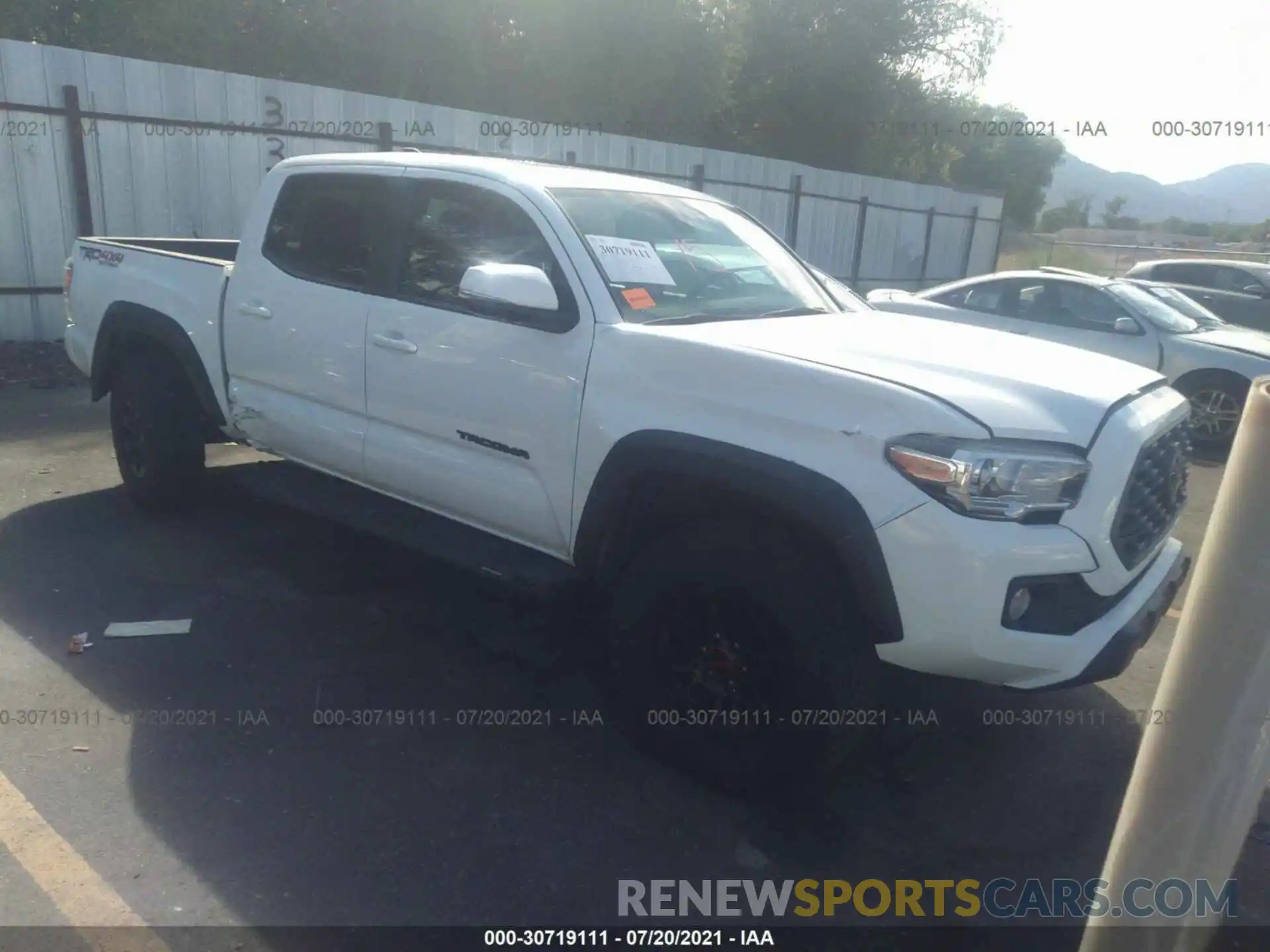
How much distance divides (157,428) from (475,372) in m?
2.45

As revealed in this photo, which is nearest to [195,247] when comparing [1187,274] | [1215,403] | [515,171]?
[515,171]

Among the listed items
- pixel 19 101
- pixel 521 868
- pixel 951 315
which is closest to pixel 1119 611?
pixel 521 868

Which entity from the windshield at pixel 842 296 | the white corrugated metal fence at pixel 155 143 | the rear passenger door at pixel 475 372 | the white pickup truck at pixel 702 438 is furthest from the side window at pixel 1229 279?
the rear passenger door at pixel 475 372

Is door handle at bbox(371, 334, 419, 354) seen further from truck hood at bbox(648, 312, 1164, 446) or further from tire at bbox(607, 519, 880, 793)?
tire at bbox(607, 519, 880, 793)

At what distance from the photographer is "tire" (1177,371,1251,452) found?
912cm

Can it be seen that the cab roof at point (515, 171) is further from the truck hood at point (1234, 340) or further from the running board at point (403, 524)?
the truck hood at point (1234, 340)

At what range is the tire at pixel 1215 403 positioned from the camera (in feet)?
29.9

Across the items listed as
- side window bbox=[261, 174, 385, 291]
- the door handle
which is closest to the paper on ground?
the door handle

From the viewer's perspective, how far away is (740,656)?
3.17 metres

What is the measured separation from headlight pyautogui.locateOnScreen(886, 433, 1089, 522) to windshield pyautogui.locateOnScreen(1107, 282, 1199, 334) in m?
7.61

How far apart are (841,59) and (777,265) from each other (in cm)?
2600

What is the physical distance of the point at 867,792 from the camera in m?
3.44

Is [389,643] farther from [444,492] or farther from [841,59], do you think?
[841,59]

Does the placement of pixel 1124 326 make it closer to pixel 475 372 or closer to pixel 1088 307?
pixel 1088 307
